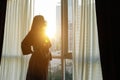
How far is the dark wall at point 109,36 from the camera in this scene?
2332 mm

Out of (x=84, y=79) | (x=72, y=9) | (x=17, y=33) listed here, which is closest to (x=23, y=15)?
(x=17, y=33)

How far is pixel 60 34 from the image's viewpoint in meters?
2.97

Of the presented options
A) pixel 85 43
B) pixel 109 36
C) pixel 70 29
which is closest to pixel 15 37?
pixel 70 29

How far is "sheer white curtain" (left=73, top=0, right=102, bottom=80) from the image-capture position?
257 cm

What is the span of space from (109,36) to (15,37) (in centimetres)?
157

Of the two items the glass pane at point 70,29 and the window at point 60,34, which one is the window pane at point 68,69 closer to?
the window at point 60,34

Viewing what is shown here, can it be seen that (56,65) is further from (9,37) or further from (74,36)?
(9,37)

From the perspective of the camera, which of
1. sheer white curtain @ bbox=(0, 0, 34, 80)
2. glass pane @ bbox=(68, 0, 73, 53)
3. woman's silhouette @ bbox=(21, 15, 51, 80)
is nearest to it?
woman's silhouette @ bbox=(21, 15, 51, 80)

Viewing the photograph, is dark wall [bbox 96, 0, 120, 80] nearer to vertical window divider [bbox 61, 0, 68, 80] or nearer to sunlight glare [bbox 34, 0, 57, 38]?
vertical window divider [bbox 61, 0, 68, 80]

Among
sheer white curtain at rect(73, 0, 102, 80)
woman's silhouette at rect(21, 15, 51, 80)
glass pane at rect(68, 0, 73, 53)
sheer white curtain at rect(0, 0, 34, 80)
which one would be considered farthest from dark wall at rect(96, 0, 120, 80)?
sheer white curtain at rect(0, 0, 34, 80)

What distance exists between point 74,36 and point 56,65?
1.87ft

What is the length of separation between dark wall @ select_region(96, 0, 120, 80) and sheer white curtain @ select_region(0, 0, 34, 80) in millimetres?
1187

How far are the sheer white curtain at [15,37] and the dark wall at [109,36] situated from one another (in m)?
1.19

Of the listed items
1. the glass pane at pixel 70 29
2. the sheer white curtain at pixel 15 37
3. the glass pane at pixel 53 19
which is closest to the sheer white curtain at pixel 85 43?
the glass pane at pixel 70 29
